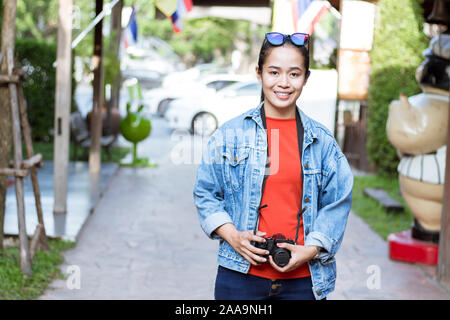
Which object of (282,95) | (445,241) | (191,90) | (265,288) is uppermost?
(282,95)

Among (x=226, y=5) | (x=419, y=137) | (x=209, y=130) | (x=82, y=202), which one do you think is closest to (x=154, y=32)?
(x=209, y=130)

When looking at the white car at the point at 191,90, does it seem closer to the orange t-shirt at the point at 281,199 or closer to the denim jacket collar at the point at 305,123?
the denim jacket collar at the point at 305,123

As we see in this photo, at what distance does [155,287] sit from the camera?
560 centimetres

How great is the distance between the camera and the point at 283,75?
2.63 meters

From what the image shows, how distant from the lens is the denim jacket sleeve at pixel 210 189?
2633mm

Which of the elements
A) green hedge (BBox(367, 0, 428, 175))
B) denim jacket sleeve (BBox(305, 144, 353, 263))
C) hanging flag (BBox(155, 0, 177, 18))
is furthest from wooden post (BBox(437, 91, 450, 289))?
green hedge (BBox(367, 0, 428, 175))

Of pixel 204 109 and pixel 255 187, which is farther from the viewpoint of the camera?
pixel 204 109

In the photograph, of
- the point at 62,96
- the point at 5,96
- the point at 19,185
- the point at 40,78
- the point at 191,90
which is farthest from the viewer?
the point at 191,90

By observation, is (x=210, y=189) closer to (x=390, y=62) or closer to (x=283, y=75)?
(x=283, y=75)

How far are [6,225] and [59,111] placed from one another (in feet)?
4.57

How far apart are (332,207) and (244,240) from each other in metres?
0.37

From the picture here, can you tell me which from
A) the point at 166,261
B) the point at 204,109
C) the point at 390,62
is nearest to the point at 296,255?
the point at 166,261
